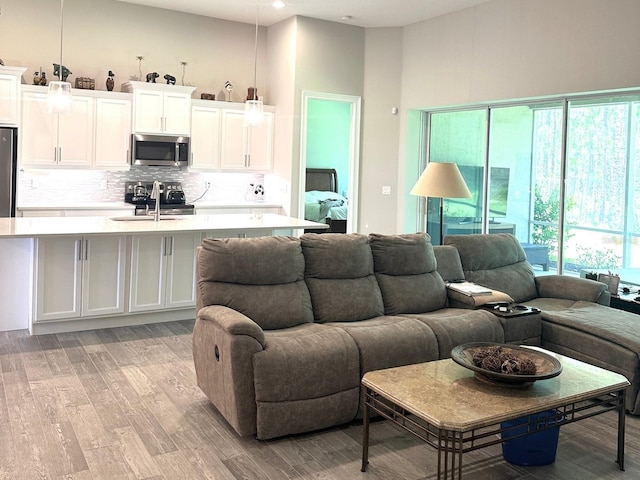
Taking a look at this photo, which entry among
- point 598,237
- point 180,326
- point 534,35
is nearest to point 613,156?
point 598,237

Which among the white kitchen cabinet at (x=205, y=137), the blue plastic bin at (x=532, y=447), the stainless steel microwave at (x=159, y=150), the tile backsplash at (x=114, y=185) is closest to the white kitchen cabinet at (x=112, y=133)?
the stainless steel microwave at (x=159, y=150)

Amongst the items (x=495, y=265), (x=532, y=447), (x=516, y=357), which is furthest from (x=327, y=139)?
(x=532, y=447)

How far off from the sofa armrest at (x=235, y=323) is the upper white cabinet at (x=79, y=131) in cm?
436

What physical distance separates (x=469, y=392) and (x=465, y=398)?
3.3 inches

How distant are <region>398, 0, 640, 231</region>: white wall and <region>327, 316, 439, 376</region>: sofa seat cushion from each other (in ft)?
11.0

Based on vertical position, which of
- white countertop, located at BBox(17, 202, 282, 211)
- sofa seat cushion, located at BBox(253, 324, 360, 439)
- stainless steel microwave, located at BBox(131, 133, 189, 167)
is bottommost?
sofa seat cushion, located at BBox(253, 324, 360, 439)

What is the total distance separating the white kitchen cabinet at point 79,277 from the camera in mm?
5086

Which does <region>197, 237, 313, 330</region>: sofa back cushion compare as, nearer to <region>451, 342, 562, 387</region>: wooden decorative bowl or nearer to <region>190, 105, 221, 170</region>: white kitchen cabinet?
<region>451, 342, 562, 387</region>: wooden decorative bowl

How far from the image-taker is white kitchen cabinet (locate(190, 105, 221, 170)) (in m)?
7.91

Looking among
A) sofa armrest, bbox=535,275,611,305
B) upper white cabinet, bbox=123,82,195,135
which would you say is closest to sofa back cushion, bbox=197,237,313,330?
sofa armrest, bbox=535,275,611,305

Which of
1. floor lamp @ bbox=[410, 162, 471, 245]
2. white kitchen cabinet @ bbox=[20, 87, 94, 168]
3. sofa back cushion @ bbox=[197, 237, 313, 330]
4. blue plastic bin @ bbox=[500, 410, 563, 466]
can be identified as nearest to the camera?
blue plastic bin @ bbox=[500, 410, 563, 466]

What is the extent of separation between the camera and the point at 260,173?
8.57m

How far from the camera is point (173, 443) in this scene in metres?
3.33

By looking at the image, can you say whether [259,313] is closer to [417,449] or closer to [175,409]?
[175,409]
